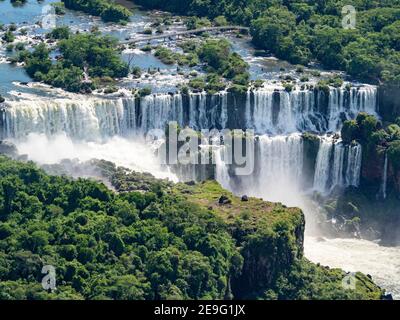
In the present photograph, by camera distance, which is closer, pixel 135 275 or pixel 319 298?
pixel 135 275

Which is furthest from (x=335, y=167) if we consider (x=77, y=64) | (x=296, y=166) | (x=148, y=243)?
(x=148, y=243)

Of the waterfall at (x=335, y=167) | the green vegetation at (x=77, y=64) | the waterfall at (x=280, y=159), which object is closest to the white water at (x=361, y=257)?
the waterfall at (x=335, y=167)

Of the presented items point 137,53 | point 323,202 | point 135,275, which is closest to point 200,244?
point 135,275

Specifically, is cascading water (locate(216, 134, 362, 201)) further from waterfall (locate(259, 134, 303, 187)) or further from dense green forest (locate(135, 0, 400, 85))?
dense green forest (locate(135, 0, 400, 85))

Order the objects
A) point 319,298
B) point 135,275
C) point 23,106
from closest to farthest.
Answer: point 135,275 → point 319,298 → point 23,106

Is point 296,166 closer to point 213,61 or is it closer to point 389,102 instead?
point 389,102

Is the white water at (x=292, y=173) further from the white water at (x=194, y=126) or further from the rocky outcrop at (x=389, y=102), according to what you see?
the rocky outcrop at (x=389, y=102)
